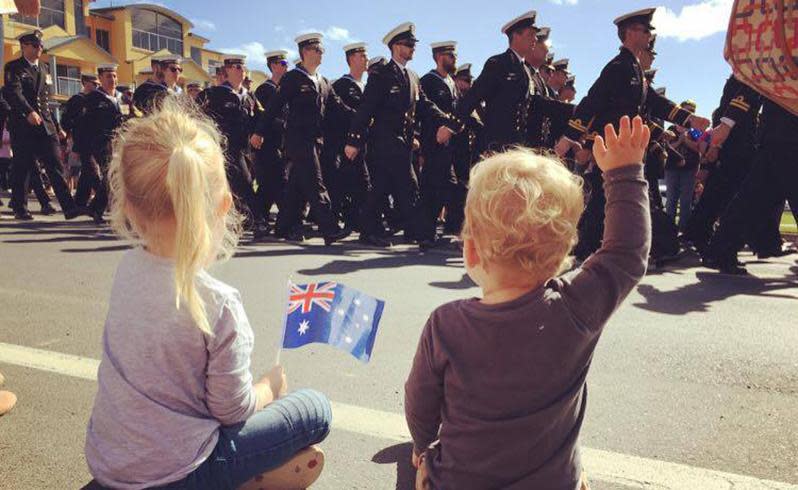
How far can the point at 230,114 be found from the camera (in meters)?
8.48

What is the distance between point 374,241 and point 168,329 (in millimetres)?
6022

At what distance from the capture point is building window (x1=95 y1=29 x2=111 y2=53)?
157 ft

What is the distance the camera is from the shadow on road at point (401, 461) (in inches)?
86.8

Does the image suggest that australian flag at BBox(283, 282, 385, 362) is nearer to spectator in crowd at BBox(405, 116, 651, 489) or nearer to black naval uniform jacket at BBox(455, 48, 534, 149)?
spectator in crowd at BBox(405, 116, 651, 489)

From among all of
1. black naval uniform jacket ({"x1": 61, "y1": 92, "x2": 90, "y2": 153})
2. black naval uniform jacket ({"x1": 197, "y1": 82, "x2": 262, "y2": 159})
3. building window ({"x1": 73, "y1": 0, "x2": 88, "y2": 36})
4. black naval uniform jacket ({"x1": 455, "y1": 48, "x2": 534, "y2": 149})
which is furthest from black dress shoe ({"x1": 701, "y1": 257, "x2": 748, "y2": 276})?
building window ({"x1": 73, "y1": 0, "x2": 88, "y2": 36})

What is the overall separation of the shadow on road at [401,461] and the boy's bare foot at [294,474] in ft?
0.96

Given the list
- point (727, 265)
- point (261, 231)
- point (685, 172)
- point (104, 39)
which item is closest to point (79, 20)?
point (104, 39)

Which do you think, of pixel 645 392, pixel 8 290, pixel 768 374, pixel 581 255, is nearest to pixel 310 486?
pixel 645 392

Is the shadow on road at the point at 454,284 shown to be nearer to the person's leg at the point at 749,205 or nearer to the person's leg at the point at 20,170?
the person's leg at the point at 749,205

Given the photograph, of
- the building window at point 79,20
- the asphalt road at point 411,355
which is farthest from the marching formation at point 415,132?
the building window at point 79,20

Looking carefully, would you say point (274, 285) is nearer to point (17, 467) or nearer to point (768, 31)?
point (17, 467)

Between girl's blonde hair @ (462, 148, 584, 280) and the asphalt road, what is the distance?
109cm

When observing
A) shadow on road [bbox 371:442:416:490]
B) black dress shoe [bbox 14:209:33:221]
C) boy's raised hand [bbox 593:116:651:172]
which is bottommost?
shadow on road [bbox 371:442:416:490]

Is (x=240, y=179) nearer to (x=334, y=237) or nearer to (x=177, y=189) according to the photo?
(x=334, y=237)
